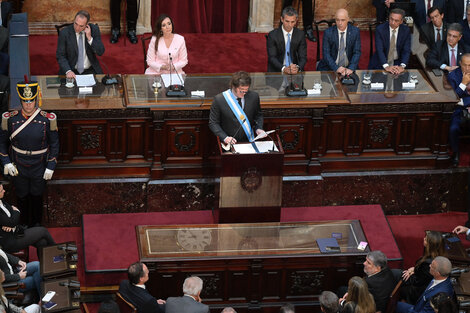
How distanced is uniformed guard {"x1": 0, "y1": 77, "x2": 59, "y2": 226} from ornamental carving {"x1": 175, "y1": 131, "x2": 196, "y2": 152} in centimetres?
126

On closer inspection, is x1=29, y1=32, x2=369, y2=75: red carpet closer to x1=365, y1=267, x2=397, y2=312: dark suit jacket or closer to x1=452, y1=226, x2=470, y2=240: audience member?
x1=452, y1=226, x2=470, y2=240: audience member

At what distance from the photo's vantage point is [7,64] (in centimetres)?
1093

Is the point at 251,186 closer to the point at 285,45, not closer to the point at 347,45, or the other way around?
the point at 285,45

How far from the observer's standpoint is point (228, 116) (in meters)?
9.55

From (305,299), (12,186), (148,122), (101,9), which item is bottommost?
(305,299)

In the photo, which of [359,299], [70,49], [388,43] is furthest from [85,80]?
[359,299]

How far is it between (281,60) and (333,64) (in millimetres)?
604

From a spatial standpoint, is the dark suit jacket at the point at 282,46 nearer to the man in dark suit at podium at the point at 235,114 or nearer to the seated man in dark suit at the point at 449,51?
the seated man in dark suit at the point at 449,51

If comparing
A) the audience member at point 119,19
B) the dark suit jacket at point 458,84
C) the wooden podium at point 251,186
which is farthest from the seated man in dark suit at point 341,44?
the audience member at point 119,19

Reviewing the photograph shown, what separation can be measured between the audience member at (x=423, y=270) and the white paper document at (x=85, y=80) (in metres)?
3.81

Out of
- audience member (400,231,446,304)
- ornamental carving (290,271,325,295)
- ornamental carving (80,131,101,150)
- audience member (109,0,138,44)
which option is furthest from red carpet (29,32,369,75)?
audience member (400,231,446,304)

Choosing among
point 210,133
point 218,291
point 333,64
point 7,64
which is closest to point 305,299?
point 218,291

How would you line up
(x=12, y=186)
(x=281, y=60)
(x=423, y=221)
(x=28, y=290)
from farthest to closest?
(x=281, y=60), (x=423, y=221), (x=12, y=186), (x=28, y=290)

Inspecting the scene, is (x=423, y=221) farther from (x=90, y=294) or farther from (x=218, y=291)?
(x=90, y=294)
